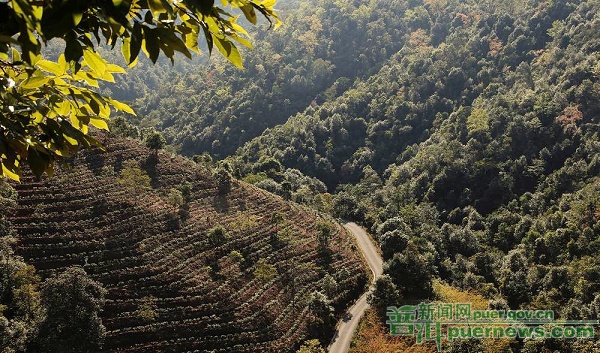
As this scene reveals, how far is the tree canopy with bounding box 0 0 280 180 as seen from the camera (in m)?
1.52

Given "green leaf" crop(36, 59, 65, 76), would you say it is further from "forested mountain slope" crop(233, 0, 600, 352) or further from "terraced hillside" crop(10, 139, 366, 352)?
"forested mountain slope" crop(233, 0, 600, 352)

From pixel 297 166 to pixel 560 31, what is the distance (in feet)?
155

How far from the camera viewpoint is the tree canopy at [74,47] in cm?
152

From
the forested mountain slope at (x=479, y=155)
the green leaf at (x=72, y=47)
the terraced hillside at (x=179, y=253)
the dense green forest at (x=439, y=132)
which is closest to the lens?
the green leaf at (x=72, y=47)

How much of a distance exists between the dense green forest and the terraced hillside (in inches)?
272

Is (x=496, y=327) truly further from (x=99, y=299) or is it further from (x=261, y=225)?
(x=99, y=299)

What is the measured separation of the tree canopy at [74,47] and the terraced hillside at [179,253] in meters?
25.6

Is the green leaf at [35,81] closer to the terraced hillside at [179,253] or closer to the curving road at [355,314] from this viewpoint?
the terraced hillside at [179,253]

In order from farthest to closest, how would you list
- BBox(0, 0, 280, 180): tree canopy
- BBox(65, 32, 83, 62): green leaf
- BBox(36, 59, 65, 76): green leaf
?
1. BBox(36, 59, 65, 76): green leaf
2. BBox(65, 32, 83, 62): green leaf
3. BBox(0, 0, 280, 180): tree canopy

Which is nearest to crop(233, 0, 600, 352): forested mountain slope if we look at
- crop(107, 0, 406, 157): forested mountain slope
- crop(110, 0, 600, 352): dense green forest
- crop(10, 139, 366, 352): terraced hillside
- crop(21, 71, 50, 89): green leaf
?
crop(110, 0, 600, 352): dense green forest

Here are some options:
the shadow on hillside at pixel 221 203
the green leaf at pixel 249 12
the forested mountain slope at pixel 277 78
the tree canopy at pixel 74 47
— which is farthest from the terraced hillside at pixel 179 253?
the forested mountain slope at pixel 277 78

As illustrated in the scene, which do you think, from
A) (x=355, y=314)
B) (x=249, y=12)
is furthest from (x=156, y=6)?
(x=355, y=314)

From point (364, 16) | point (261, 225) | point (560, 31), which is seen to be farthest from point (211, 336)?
point (364, 16)

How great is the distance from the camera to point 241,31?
2.28 metres
